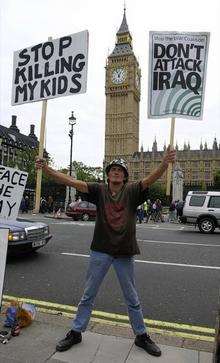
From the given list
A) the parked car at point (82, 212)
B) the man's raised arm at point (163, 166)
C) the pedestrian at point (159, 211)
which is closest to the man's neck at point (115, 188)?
the man's raised arm at point (163, 166)

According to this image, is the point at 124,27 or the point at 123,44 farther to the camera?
the point at 124,27

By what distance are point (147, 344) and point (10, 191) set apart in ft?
6.96

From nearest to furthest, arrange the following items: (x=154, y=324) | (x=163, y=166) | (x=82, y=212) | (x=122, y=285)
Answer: (x=163, y=166)
(x=122, y=285)
(x=154, y=324)
(x=82, y=212)

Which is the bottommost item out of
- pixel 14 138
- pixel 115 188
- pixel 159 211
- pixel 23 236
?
pixel 23 236

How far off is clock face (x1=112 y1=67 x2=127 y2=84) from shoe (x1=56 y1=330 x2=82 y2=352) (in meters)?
139

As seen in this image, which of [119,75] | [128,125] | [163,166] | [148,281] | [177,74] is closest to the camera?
[163,166]

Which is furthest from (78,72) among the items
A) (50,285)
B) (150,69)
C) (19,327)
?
(50,285)

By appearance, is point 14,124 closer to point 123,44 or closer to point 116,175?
point 123,44

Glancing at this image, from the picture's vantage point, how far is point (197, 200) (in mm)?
20188

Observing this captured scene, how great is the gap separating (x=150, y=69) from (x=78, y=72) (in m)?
0.98

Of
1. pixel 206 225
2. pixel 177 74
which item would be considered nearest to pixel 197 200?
pixel 206 225

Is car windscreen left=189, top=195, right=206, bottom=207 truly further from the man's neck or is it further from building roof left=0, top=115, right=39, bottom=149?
building roof left=0, top=115, right=39, bottom=149

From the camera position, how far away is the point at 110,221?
4.29 m

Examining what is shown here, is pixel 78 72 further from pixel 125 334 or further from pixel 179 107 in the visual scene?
pixel 125 334
